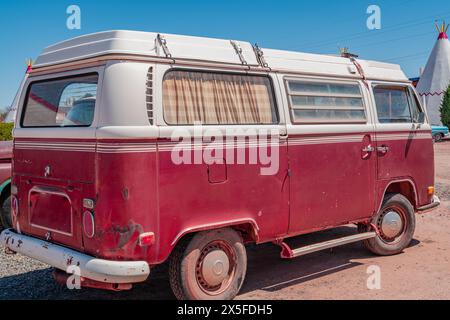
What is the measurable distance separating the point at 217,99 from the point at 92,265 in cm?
197

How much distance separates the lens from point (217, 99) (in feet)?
16.5

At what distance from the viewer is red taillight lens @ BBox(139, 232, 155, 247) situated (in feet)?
14.2

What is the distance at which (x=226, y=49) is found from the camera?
518 centimetres

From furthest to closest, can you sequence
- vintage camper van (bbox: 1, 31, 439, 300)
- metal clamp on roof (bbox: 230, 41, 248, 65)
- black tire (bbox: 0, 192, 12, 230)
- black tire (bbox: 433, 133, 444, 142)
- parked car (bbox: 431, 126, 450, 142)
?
1. black tire (bbox: 433, 133, 444, 142)
2. parked car (bbox: 431, 126, 450, 142)
3. black tire (bbox: 0, 192, 12, 230)
4. metal clamp on roof (bbox: 230, 41, 248, 65)
5. vintage camper van (bbox: 1, 31, 439, 300)

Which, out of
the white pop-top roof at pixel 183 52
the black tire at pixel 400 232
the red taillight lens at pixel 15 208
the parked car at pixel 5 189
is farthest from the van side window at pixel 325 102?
the parked car at pixel 5 189

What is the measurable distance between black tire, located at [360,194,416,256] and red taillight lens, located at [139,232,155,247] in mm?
3412

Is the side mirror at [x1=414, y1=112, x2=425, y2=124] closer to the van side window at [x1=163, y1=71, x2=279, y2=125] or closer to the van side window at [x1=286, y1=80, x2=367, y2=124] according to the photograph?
the van side window at [x1=286, y1=80, x2=367, y2=124]

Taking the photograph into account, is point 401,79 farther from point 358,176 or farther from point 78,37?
point 78,37

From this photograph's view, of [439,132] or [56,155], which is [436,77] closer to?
[439,132]

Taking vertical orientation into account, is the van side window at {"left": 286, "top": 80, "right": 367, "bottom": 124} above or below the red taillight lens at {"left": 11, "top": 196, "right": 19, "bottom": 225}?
above

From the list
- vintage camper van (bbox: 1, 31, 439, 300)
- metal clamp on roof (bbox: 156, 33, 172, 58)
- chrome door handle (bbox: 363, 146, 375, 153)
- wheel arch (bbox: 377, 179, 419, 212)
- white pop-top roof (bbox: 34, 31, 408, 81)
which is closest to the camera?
vintage camper van (bbox: 1, 31, 439, 300)

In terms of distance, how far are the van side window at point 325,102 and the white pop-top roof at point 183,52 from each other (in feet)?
0.54

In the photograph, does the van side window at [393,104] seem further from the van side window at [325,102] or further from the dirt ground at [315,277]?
the dirt ground at [315,277]

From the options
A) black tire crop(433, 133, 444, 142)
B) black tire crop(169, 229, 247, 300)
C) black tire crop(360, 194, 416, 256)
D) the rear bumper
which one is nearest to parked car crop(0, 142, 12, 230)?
the rear bumper
